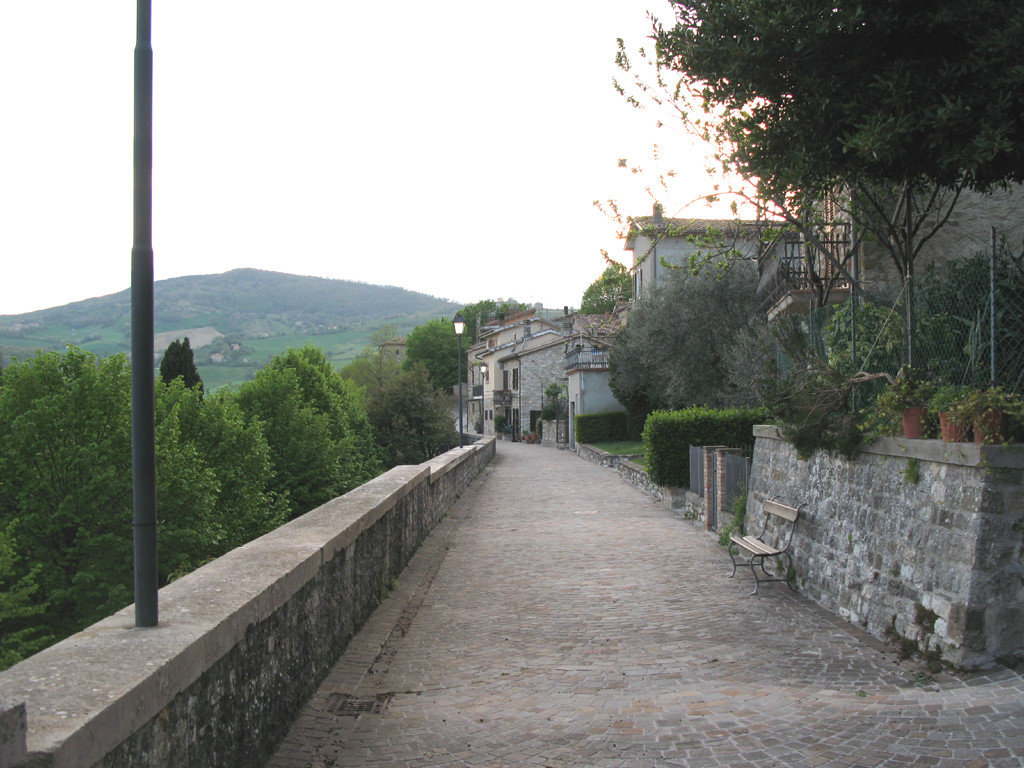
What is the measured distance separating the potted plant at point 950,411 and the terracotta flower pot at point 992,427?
0.19 meters

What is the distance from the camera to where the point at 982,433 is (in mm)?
5027

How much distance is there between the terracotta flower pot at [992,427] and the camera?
4.97 m

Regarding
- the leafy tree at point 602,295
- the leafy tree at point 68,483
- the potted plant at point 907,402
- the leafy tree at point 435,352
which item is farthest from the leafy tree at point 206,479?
the leafy tree at point 435,352

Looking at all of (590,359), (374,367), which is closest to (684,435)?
(590,359)

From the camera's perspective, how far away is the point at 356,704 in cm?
457

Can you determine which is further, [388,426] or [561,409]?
[561,409]

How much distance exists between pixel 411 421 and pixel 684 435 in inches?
932

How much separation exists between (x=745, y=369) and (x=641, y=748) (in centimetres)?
1754

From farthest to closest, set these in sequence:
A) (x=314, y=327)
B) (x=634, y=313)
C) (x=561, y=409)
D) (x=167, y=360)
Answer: (x=314, y=327) < (x=561, y=409) < (x=167, y=360) < (x=634, y=313)

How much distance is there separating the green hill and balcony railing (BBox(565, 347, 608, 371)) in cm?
5020

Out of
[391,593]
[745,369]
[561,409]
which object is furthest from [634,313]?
[391,593]

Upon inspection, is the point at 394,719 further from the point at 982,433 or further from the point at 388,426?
the point at 388,426

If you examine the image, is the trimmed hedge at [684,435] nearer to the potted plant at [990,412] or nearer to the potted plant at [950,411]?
the potted plant at [950,411]

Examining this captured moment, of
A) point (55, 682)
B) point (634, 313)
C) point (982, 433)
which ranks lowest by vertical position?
point (55, 682)
